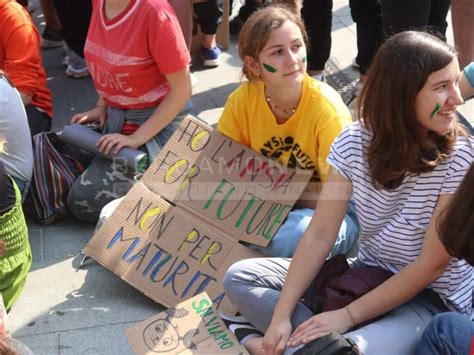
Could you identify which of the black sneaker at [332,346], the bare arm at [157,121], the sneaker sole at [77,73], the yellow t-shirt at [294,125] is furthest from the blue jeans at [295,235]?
the sneaker sole at [77,73]

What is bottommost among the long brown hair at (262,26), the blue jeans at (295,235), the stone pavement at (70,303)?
the stone pavement at (70,303)

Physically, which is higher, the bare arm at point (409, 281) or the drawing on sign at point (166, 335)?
the bare arm at point (409, 281)

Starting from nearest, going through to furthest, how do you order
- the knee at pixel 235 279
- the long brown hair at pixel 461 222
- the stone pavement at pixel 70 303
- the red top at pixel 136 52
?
the long brown hair at pixel 461 222 < the knee at pixel 235 279 < the stone pavement at pixel 70 303 < the red top at pixel 136 52

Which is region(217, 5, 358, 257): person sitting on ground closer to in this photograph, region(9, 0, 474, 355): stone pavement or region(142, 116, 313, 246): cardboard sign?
region(142, 116, 313, 246): cardboard sign

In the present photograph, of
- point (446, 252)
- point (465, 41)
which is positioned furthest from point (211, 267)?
point (465, 41)

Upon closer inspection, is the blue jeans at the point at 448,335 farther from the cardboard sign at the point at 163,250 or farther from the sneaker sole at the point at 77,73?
the sneaker sole at the point at 77,73

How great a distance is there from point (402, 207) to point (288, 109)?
733 millimetres

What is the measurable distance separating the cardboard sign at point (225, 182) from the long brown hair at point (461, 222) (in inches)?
38.1

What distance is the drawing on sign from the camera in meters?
2.42

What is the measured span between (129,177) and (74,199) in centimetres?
24

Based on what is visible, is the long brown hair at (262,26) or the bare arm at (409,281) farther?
the long brown hair at (262,26)

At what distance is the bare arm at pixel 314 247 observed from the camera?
7.73ft

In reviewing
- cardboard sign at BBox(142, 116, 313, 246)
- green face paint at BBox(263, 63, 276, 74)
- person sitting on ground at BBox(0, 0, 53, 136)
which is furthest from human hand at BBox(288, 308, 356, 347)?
person sitting on ground at BBox(0, 0, 53, 136)

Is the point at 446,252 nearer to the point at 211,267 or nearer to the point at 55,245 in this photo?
the point at 211,267
